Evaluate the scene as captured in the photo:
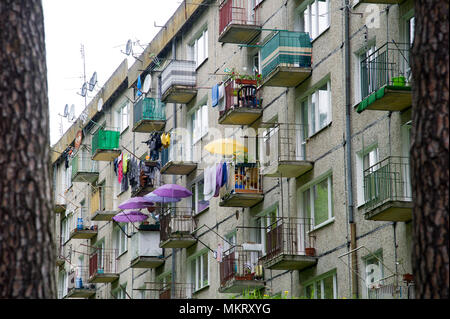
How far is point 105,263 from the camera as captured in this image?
4825 centimetres

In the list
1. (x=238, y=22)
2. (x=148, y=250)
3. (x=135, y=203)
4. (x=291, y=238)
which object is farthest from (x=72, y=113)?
(x=291, y=238)

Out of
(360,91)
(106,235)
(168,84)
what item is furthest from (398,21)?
(106,235)

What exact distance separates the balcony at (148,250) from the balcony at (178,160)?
2.84 meters

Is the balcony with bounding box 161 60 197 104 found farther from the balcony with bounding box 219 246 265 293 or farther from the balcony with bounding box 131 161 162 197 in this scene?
the balcony with bounding box 219 246 265 293

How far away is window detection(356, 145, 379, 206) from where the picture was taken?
2606cm

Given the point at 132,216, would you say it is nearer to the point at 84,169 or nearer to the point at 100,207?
the point at 100,207

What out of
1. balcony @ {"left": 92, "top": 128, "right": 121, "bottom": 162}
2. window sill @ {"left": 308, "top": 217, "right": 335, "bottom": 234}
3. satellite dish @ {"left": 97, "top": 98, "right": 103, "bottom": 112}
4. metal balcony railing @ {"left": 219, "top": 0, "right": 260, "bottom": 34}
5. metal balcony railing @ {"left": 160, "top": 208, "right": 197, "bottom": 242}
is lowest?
window sill @ {"left": 308, "top": 217, "right": 335, "bottom": 234}

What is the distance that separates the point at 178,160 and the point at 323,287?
1191 centimetres

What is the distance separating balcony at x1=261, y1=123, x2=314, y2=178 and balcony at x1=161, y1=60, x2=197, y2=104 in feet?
27.3

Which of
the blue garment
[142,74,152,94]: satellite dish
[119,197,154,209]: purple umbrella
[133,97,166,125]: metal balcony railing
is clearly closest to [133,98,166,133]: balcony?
[133,97,166,125]: metal balcony railing

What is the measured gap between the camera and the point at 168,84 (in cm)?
3881
